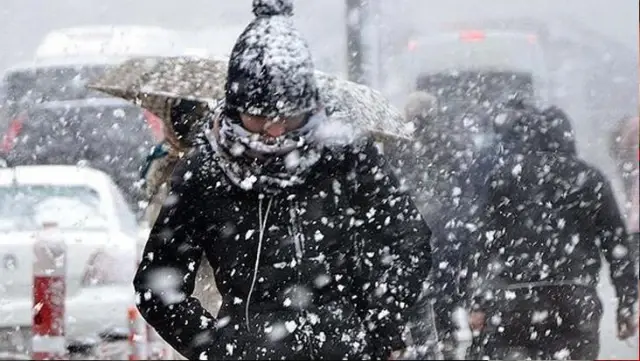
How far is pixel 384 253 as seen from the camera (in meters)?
4.07

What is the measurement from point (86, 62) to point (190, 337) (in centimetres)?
1235

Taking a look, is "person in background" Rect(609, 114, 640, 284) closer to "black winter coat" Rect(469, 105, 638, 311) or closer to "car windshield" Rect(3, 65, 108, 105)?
Answer: "black winter coat" Rect(469, 105, 638, 311)

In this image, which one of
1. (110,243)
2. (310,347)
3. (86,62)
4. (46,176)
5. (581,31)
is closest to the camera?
(310,347)

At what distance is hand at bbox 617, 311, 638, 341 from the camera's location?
5932mm

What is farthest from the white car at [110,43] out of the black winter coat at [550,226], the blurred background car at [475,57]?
the black winter coat at [550,226]

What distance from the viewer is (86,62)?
16.1 m

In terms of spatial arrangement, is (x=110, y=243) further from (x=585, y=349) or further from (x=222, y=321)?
(x=222, y=321)

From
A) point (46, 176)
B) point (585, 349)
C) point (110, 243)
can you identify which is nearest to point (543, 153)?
point (585, 349)

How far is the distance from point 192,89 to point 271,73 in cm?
176

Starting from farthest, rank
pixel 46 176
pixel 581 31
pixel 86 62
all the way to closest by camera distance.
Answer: pixel 581 31 → pixel 86 62 → pixel 46 176

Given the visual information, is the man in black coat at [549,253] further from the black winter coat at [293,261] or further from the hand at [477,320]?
the black winter coat at [293,261]

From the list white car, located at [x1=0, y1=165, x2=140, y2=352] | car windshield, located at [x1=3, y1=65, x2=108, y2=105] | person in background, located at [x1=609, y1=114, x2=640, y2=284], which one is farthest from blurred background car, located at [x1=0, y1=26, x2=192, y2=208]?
person in background, located at [x1=609, y1=114, x2=640, y2=284]

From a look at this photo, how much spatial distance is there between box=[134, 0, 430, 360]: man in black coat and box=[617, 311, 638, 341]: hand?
206cm

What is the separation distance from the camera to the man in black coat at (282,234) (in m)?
3.98
